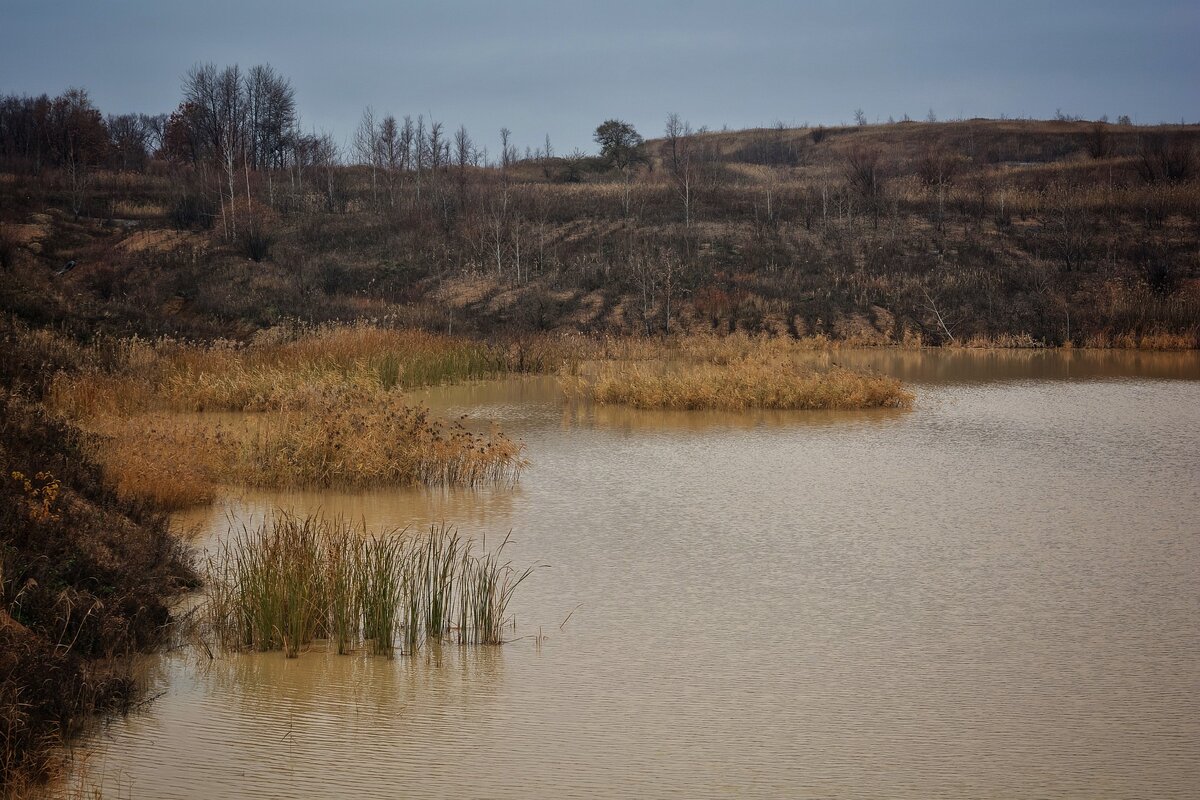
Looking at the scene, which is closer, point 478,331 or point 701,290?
point 478,331

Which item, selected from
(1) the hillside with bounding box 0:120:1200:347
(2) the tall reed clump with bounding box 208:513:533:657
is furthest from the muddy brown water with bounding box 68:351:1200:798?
(1) the hillside with bounding box 0:120:1200:347

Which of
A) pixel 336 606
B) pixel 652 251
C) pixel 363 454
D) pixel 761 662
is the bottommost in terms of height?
pixel 761 662

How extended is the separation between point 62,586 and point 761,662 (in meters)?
4.54

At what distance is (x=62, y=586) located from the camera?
23.1 ft

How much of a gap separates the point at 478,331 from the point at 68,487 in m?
29.2

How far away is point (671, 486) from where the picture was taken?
45.6 ft

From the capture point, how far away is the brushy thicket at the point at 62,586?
19.0 feet

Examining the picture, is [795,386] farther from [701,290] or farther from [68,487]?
[701,290]

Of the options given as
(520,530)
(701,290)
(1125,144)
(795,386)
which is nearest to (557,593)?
(520,530)

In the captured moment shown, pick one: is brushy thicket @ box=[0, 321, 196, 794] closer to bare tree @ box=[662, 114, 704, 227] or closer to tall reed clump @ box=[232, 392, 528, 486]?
tall reed clump @ box=[232, 392, 528, 486]

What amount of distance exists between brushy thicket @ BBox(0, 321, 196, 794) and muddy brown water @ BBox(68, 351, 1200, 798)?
0.31 m

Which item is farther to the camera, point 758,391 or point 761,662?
point 758,391

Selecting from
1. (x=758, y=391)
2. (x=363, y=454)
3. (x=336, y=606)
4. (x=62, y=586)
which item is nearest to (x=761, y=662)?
(x=336, y=606)

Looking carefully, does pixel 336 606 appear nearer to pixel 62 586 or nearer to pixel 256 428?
pixel 62 586
